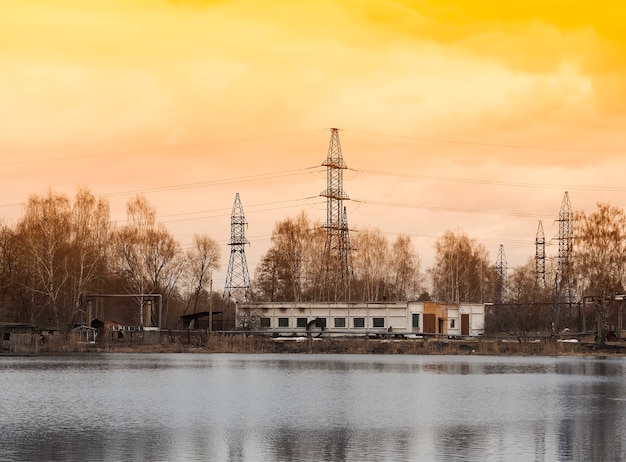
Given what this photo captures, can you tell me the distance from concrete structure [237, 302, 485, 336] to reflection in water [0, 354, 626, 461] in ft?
108

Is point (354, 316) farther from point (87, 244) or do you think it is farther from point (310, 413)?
point (310, 413)

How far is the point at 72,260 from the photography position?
93562 millimetres

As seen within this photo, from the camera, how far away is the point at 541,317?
118938mm

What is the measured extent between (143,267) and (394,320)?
31.0 meters

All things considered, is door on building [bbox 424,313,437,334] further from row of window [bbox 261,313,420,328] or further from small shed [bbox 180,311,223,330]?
small shed [bbox 180,311,223,330]

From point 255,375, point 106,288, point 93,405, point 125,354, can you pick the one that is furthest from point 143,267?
point 93,405

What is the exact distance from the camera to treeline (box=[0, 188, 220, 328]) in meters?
91.7

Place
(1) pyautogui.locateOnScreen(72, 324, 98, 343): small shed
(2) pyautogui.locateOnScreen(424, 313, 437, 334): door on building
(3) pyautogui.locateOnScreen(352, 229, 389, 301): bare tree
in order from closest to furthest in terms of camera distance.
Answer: (1) pyautogui.locateOnScreen(72, 324, 98, 343): small shed, (2) pyautogui.locateOnScreen(424, 313, 437, 334): door on building, (3) pyautogui.locateOnScreen(352, 229, 389, 301): bare tree

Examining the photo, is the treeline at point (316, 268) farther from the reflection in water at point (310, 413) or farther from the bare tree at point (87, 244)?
the reflection in water at point (310, 413)

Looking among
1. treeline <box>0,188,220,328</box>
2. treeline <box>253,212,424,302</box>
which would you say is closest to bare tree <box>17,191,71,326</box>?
treeline <box>0,188,220,328</box>

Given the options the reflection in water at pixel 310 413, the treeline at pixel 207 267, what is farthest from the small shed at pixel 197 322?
the reflection in water at pixel 310 413

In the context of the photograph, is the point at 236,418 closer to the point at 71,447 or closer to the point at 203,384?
the point at 71,447

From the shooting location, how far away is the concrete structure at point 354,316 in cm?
9362

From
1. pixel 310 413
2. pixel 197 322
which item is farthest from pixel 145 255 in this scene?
pixel 310 413
